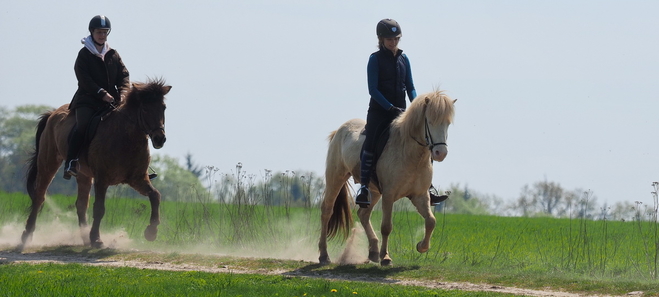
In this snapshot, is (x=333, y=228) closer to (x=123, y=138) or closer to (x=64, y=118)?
(x=123, y=138)

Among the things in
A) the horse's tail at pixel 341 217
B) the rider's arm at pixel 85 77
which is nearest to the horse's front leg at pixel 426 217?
the horse's tail at pixel 341 217

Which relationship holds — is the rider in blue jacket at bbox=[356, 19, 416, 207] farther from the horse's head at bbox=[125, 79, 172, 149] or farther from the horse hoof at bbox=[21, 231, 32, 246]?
the horse hoof at bbox=[21, 231, 32, 246]

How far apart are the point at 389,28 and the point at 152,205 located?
4694 mm

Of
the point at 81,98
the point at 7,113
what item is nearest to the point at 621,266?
the point at 81,98

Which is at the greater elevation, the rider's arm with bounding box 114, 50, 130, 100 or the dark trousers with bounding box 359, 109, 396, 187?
the rider's arm with bounding box 114, 50, 130, 100

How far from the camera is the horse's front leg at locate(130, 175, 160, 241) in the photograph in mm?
13805

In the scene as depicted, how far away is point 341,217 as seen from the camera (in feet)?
43.7

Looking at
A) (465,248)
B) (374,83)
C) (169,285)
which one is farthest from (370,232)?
(465,248)

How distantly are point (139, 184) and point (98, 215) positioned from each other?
850 mm

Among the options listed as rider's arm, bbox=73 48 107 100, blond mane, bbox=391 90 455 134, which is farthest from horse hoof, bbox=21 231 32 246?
blond mane, bbox=391 90 455 134

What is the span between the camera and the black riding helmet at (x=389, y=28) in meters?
11.8

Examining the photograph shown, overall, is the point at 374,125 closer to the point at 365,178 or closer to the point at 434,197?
the point at 365,178

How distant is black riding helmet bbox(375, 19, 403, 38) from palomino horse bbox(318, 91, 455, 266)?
1072 mm

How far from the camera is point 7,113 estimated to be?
8056 centimetres
